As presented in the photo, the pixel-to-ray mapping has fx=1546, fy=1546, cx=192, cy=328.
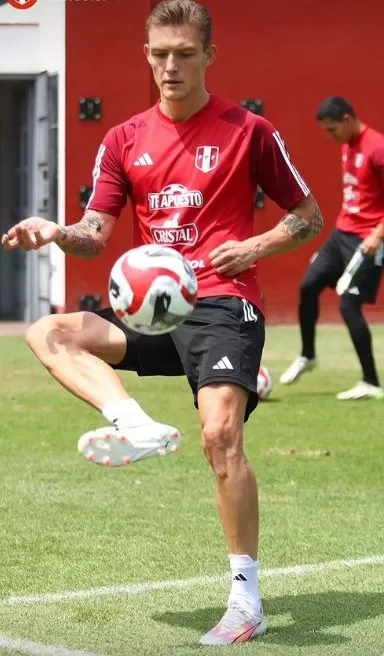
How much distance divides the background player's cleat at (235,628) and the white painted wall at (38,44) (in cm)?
1493

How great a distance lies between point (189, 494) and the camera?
8953 millimetres

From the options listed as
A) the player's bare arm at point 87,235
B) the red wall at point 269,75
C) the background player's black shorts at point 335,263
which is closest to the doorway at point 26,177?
the red wall at point 269,75

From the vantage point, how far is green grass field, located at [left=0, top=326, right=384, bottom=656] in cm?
591

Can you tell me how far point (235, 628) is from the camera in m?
5.78

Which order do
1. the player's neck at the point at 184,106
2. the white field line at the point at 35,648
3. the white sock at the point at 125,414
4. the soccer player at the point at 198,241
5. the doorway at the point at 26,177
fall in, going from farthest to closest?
the doorway at the point at 26,177, the player's neck at the point at 184,106, the soccer player at the point at 198,241, the white sock at the point at 125,414, the white field line at the point at 35,648

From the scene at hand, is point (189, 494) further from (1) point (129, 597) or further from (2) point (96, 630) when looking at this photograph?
(2) point (96, 630)

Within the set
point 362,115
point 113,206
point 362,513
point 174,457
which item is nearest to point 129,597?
point 113,206

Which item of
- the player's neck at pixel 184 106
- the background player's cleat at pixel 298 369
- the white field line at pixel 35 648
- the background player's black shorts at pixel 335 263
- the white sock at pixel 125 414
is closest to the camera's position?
the white field line at pixel 35 648

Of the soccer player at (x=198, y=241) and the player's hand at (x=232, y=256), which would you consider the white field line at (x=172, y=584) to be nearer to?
the soccer player at (x=198, y=241)

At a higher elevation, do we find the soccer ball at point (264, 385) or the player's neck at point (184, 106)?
the player's neck at point (184, 106)

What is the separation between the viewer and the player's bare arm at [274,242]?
609 cm

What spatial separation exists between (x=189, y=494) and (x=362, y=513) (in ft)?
3.58

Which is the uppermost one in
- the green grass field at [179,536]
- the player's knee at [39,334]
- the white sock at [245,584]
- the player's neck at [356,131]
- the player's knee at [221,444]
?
the player's neck at [356,131]

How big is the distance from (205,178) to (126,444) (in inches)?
46.7
